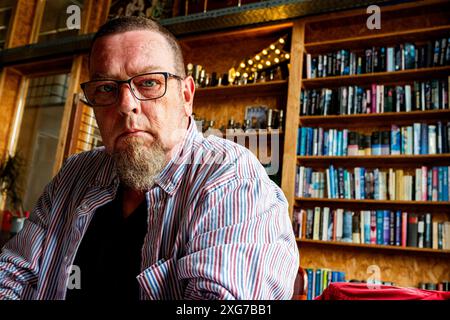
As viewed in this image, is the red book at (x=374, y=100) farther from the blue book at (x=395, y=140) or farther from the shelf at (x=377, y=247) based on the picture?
the shelf at (x=377, y=247)

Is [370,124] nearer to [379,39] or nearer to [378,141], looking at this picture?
[378,141]

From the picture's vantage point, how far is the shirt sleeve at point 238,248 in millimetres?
634

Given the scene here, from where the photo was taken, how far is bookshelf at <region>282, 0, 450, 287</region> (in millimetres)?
3395

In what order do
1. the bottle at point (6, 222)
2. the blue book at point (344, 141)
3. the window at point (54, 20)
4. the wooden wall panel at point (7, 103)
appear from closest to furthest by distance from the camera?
the blue book at point (344, 141) < the bottle at point (6, 222) < the wooden wall panel at point (7, 103) < the window at point (54, 20)

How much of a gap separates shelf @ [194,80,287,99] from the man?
10.5 ft

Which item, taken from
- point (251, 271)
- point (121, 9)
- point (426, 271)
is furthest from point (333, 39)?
point (251, 271)

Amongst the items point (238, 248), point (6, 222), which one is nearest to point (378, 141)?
point (238, 248)

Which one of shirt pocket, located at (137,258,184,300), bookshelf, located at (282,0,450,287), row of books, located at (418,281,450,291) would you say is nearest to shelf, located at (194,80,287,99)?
bookshelf, located at (282,0,450,287)

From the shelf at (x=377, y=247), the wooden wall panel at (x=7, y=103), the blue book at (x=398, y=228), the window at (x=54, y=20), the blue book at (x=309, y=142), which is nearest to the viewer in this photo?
the shelf at (x=377, y=247)

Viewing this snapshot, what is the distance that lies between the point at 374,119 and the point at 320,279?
5.03ft

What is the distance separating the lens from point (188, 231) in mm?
762

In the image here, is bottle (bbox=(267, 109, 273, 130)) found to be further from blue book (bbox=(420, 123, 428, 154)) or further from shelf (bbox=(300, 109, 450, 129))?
blue book (bbox=(420, 123, 428, 154))

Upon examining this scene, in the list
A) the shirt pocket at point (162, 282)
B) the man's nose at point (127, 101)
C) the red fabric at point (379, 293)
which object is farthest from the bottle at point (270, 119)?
the shirt pocket at point (162, 282)

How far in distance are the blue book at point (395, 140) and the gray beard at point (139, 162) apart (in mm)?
2993
